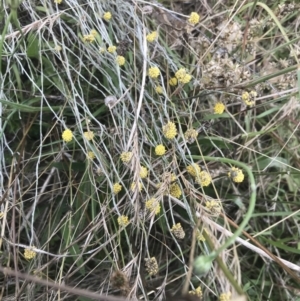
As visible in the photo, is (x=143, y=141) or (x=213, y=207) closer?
(x=213, y=207)

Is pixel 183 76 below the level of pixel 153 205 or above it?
above

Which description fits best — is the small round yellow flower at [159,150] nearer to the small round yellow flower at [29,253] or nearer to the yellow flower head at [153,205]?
the yellow flower head at [153,205]

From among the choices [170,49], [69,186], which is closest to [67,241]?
[69,186]

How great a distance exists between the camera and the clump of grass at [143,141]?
0.75 metres

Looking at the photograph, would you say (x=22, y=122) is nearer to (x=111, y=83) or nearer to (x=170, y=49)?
(x=111, y=83)

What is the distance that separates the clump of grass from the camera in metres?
0.75

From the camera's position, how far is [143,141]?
2.57 ft

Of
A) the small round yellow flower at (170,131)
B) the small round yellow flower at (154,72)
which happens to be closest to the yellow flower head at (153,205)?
the small round yellow flower at (170,131)

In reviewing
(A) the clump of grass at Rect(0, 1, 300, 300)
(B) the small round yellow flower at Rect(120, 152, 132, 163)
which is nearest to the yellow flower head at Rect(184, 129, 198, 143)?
(A) the clump of grass at Rect(0, 1, 300, 300)

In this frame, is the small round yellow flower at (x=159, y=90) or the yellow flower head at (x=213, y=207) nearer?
the yellow flower head at (x=213, y=207)

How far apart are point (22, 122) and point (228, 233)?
451 mm

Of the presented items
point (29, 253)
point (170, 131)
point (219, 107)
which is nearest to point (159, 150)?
point (170, 131)

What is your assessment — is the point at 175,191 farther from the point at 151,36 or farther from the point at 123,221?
the point at 151,36

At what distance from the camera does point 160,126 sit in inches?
33.0
